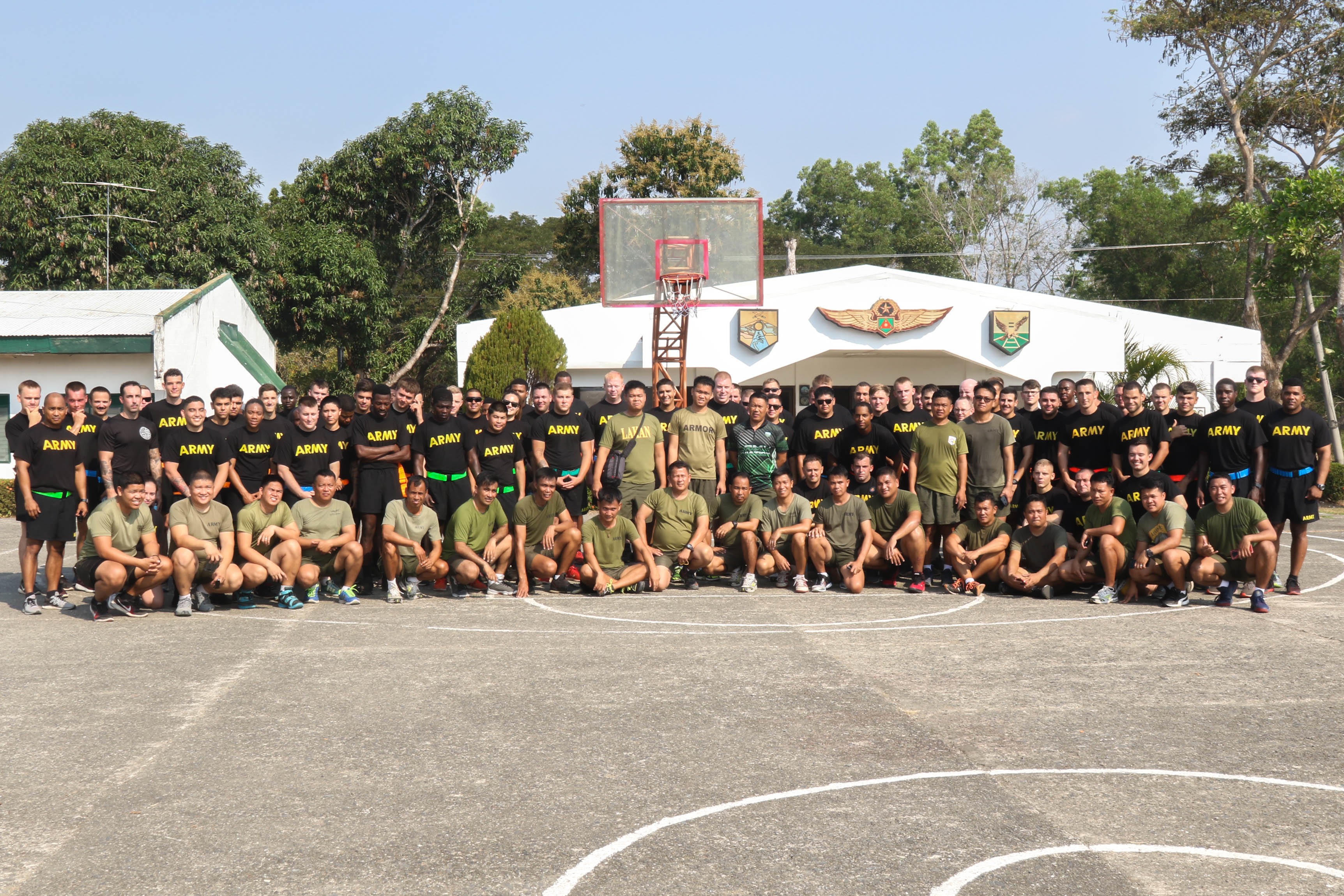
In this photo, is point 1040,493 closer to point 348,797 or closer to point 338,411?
point 338,411

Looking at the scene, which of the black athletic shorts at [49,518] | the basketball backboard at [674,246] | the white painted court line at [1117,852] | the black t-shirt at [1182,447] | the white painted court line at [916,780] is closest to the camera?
the white painted court line at [1117,852]

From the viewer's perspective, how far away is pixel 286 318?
102 feet

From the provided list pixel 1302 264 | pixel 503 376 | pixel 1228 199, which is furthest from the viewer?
pixel 1228 199

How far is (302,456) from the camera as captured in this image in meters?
9.91

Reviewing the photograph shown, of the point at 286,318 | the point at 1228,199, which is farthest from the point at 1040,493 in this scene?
the point at 1228,199

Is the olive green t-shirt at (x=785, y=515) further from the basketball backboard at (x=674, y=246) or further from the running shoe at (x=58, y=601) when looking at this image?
the basketball backboard at (x=674, y=246)

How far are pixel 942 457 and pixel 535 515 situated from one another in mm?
3624

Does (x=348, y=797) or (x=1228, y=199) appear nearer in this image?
(x=348, y=797)

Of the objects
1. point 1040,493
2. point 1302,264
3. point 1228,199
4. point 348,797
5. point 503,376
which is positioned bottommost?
point 348,797

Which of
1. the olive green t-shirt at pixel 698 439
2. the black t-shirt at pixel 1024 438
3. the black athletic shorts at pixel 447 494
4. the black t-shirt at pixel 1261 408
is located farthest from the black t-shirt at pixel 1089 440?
the black athletic shorts at pixel 447 494

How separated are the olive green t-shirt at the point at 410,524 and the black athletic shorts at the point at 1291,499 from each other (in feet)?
22.9

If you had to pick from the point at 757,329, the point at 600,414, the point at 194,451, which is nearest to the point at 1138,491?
the point at 600,414

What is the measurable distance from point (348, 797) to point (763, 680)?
2.73 m

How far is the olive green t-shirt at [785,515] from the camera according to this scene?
34.2 ft
